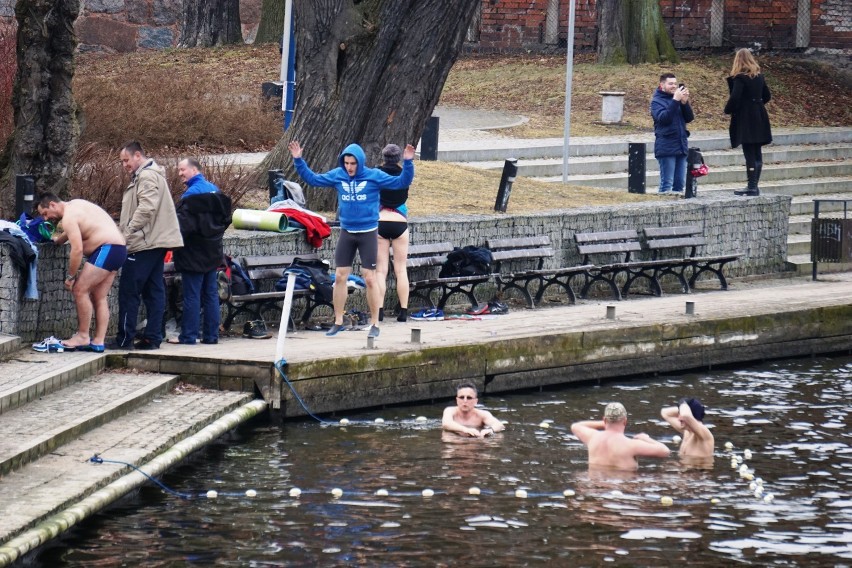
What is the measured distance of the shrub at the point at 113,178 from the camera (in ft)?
53.8

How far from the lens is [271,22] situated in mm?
34094

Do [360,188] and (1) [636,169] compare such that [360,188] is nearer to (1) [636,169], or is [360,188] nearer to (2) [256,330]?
(2) [256,330]

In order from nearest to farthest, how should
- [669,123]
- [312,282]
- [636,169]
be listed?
[312,282] < [669,123] < [636,169]

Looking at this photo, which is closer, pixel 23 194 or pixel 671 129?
pixel 23 194

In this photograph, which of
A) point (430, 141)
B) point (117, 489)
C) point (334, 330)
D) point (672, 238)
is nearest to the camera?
point (117, 489)

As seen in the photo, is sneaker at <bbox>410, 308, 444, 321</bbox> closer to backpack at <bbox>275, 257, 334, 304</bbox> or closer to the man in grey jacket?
backpack at <bbox>275, 257, 334, 304</bbox>

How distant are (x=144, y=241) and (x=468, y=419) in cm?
329

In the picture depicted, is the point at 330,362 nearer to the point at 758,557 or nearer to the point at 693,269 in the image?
the point at 758,557

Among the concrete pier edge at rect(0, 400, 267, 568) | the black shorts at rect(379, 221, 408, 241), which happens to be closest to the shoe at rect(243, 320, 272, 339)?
the black shorts at rect(379, 221, 408, 241)

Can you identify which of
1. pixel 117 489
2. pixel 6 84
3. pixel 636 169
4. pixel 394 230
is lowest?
pixel 117 489

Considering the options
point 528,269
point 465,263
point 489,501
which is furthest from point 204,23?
point 489,501

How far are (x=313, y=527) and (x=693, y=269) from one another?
1046cm

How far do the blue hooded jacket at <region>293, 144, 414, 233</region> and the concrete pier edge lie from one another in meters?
2.58

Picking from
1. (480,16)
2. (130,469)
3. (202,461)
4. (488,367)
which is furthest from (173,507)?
(480,16)
